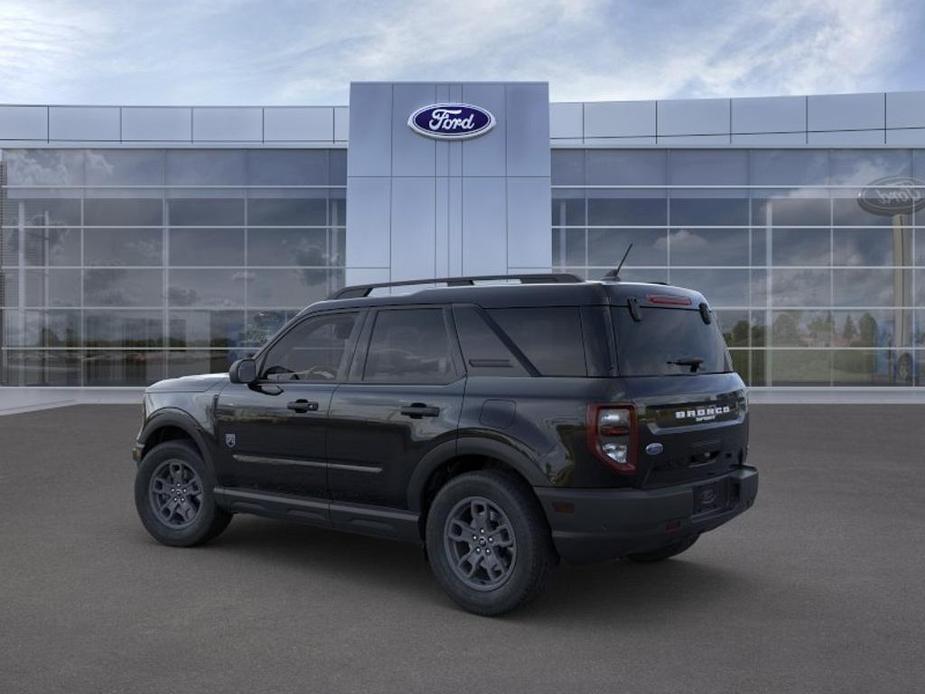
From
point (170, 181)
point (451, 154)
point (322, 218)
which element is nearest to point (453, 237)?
point (451, 154)

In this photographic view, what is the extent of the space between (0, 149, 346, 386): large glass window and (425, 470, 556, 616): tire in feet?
73.2

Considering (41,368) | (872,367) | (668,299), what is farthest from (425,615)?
(41,368)

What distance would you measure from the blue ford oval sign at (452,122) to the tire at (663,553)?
65.4 ft

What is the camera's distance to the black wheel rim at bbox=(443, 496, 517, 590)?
16.0ft

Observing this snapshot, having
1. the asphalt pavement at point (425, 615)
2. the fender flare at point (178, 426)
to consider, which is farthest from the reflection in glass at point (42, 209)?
the fender flare at point (178, 426)

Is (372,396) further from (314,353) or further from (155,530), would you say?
(155,530)

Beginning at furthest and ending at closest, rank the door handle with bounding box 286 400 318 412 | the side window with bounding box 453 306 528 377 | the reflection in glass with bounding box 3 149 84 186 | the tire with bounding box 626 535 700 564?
the reflection in glass with bounding box 3 149 84 186, the tire with bounding box 626 535 700 564, the door handle with bounding box 286 400 318 412, the side window with bounding box 453 306 528 377

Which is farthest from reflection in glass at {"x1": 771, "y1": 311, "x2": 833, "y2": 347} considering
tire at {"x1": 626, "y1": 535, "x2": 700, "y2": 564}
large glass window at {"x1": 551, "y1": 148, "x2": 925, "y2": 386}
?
tire at {"x1": 626, "y1": 535, "x2": 700, "y2": 564}

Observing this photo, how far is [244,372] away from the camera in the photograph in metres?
6.09

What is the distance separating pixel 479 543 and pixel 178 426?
2.73m

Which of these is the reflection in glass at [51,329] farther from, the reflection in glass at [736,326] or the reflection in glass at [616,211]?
the reflection in glass at [736,326]

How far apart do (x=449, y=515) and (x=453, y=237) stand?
19804 millimetres

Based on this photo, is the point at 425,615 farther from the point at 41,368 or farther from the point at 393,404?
the point at 41,368

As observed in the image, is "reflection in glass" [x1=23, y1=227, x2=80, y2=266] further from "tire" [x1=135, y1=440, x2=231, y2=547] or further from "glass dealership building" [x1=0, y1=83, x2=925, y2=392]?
"tire" [x1=135, y1=440, x2=231, y2=547]
